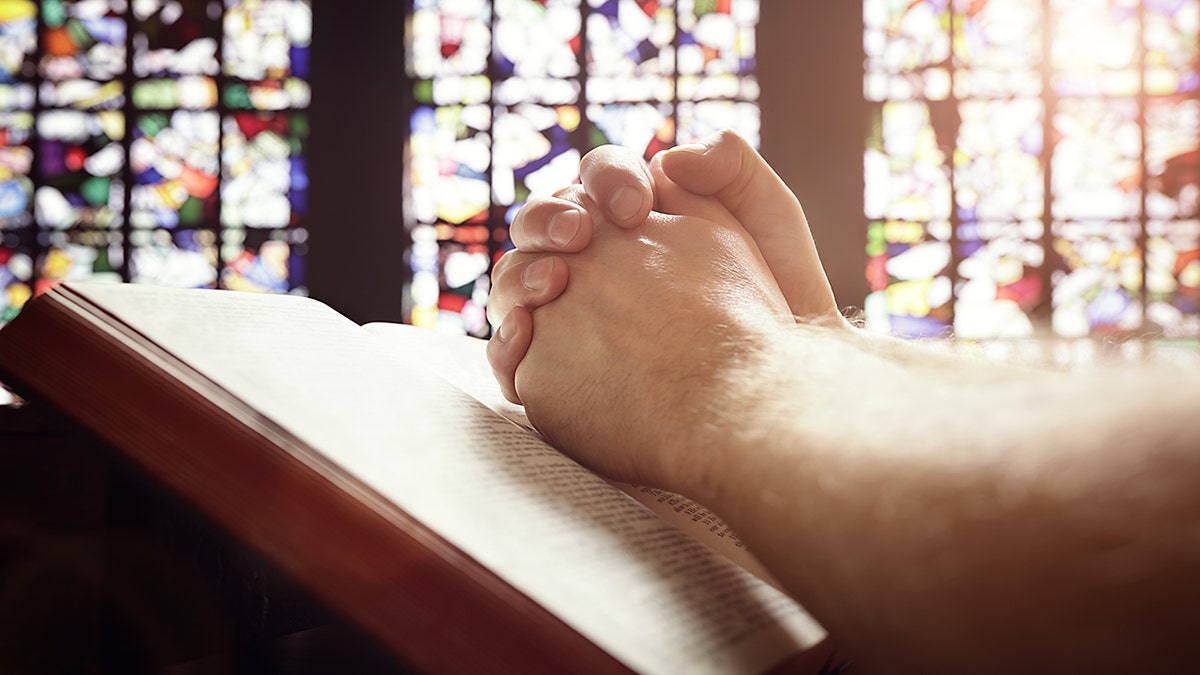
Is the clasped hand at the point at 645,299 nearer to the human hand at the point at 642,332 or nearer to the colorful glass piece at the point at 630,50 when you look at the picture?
the human hand at the point at 642,332

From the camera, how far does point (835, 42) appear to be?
298 cm

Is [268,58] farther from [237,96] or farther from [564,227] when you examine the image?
[564,227]

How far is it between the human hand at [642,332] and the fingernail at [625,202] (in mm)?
20

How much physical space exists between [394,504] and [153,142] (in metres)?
3.39

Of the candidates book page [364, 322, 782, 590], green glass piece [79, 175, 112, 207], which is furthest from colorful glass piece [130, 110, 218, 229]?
book page [364, 322, 782, 590]

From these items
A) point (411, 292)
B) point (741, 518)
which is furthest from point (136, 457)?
point (411, 292)

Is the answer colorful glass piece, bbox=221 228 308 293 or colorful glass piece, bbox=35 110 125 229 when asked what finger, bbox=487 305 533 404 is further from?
colorful glass piece, bbox=35 110 125 229

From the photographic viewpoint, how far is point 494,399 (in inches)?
30.4

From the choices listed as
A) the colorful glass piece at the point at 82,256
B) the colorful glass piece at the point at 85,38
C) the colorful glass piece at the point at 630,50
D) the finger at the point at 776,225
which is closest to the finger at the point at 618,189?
the finger at the point at 776,225

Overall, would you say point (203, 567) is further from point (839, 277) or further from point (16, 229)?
point (16, 229)

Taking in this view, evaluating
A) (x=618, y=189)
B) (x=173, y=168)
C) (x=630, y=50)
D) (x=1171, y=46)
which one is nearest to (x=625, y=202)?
(x=618, y=189)

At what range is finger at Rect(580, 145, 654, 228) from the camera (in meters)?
0.73

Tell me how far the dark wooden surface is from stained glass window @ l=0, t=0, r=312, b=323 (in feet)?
9.17

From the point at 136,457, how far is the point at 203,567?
0.31 ft
